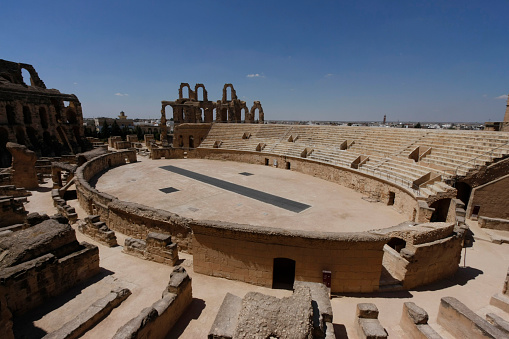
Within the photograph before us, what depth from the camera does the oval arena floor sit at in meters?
11.5

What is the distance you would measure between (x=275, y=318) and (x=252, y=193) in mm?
11423

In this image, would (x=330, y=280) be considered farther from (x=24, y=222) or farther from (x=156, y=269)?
(x=24, y=222)

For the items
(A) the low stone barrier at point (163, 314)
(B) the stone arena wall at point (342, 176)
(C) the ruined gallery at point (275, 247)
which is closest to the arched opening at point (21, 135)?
(C) the ruined gallery at point (275, 247)

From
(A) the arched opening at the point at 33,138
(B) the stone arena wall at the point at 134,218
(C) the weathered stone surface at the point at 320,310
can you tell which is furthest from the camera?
(A) the arched opening at the point at 33,138

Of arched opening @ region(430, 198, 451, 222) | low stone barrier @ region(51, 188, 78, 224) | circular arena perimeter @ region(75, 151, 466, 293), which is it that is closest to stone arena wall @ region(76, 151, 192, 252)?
circular arena perimeter @ region(75, 151, 466, 293)

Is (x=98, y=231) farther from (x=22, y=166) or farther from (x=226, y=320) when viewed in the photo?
(x=22, y=166)

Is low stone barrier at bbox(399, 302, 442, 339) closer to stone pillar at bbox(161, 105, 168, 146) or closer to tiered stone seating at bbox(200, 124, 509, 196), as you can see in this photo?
tiered stone seating at bbox(200, 124, 509, 196)

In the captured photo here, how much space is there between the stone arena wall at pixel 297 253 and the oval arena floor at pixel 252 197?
135 inches

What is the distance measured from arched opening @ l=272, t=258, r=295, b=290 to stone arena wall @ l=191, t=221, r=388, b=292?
523mm

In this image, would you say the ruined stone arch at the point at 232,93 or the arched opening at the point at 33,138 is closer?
the arched opening at the point at 33,138

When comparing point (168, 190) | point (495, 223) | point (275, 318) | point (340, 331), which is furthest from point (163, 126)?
point (275, 318)

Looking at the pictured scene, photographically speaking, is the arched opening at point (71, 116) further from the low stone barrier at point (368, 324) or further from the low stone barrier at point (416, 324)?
the low stone barrier at point (416, 324)

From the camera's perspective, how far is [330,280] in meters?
6.94

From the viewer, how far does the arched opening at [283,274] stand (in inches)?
301
